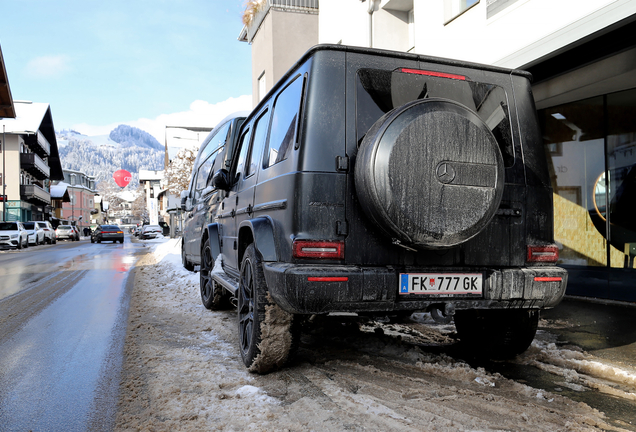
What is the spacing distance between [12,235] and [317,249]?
3068 centimetres

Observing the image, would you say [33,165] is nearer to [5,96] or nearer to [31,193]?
[31,193]

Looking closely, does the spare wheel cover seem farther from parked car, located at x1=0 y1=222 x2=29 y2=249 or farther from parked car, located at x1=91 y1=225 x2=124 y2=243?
parked car, located at x1=91 y1=225 x2=124 y2=243

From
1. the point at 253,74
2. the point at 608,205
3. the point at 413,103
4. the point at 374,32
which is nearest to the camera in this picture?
the point at 413,103

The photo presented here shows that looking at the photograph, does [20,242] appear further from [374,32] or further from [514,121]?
[514,121]

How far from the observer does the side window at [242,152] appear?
478 cm

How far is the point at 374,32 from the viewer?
12.2m

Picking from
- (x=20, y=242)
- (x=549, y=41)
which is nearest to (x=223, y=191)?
(x=549, y=41)

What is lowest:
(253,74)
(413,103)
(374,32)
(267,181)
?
(267,181)

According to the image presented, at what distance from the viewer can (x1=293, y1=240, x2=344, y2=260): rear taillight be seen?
3.03 meters

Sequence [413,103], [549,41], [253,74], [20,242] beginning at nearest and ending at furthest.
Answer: [413,103] < [549,41] < [253,74] < [20,242]

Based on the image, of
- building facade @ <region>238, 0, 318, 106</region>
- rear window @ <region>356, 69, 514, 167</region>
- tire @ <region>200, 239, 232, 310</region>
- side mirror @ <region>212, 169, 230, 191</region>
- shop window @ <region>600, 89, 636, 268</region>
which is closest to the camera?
rear window @ <region>356, 69, 514, 167</region>

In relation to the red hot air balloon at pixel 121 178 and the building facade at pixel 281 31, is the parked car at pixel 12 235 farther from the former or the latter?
the red hot air balloon at pixel 121 178

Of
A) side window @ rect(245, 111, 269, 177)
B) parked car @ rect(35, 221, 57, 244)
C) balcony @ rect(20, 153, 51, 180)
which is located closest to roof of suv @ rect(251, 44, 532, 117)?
side window @ rect(245, 111, 269, 177)

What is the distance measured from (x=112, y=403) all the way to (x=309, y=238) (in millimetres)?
1625
